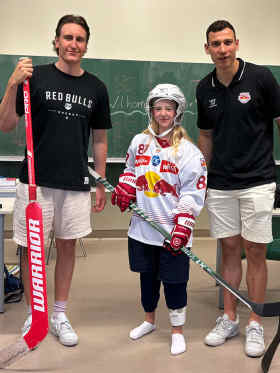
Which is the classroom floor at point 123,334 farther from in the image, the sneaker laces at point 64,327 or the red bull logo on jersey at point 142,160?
the red bull logo on jersey at point 142,160

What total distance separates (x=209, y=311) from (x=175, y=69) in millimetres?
2913

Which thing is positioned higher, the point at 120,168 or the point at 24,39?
the point at 24,39

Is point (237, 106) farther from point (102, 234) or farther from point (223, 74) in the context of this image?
point (102, 234)

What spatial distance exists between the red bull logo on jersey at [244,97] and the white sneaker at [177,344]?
124 centimetres

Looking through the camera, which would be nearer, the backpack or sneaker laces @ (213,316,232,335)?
sneaker laces @ (213,316,232,335)

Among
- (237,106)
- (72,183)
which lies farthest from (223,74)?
(72,183)

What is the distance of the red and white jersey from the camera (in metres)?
2.15

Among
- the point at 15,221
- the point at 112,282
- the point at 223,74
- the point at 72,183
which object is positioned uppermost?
the point at 223,74

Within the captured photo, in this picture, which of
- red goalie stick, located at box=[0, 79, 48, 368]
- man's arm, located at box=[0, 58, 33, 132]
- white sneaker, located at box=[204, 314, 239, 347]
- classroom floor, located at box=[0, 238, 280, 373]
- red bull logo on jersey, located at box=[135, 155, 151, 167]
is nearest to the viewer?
red goalie stick, located at box=[0, 79, 48, 368]

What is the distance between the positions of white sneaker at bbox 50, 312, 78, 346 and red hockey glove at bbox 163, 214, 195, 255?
2.42 feet

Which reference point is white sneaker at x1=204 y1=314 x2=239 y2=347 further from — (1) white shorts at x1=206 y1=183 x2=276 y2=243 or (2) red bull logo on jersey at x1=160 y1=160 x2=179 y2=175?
(2) red bull logo on jersey at x1=160 y1=160 x2=179 y2=175

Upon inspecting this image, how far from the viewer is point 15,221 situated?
2.28 meters

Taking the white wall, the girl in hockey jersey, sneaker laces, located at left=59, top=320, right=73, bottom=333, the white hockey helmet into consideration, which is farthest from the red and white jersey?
the white wall

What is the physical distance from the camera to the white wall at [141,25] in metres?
4.81
